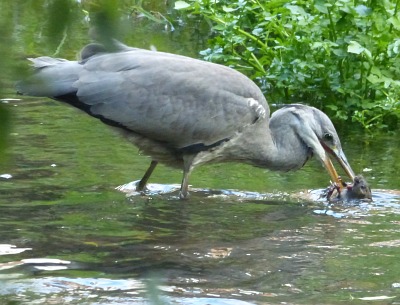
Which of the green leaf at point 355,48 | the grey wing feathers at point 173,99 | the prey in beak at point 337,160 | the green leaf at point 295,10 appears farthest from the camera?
the green leaf at point 295,10

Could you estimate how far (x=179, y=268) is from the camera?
5.21m

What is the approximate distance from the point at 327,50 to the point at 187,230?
345 centimetres

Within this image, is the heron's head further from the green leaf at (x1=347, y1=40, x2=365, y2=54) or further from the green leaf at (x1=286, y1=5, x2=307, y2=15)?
the green leaf at (x1=286, y1=5, x2=307, y2=15)

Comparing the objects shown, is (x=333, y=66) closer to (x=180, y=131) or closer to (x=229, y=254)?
(x=180, y=131)

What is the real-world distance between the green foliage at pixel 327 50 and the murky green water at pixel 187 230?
0.47m

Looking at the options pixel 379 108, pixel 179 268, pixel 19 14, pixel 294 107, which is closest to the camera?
pixel 19 14

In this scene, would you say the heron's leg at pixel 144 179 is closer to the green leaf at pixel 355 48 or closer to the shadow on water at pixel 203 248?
the shadow on water at pixel 203 248

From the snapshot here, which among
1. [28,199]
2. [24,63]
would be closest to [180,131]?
[28,199]

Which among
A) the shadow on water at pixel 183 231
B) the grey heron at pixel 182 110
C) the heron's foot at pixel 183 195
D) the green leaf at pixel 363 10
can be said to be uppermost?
the green leaf at pixel 363 10

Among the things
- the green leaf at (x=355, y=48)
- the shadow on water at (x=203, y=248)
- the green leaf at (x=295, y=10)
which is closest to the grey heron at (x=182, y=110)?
the shadow on water at (x=203, y=248)

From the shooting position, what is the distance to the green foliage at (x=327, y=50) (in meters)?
8.95

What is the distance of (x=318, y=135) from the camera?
7.90 m

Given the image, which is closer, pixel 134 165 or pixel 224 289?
pixel 224 289

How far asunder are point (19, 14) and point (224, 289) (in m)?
3.29
